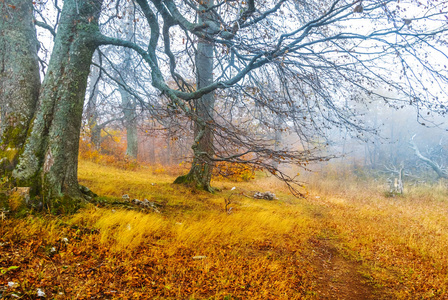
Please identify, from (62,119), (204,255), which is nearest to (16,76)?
(62,119)

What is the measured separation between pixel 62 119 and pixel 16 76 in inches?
45.6

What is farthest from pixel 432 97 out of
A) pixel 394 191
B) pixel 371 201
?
pixel 394 191

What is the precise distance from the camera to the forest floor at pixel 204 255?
2.64 m

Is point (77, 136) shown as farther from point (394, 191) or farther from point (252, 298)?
point (394, 191)

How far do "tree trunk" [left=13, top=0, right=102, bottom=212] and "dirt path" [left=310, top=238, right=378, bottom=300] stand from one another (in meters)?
4.20

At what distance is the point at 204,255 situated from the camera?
3711 mm

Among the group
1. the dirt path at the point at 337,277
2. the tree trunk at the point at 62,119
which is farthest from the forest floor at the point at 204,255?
the tree trunk at the point at 62,119

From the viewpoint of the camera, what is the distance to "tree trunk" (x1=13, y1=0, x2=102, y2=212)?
4.08m

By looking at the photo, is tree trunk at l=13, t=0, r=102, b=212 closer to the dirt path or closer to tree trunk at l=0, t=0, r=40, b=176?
tree trunk at l=0, t=0, r=40, b=176

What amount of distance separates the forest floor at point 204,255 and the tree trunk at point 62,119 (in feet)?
1.75

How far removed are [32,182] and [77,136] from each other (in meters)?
1.02

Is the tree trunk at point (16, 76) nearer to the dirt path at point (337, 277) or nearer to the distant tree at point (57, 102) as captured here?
the distant tree at point (57, 102)

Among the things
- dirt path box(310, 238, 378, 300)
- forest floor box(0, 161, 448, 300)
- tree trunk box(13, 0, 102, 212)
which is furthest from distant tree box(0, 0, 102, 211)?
dirt path box(310, 238, 378, 300)

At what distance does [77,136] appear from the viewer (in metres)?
4.55
